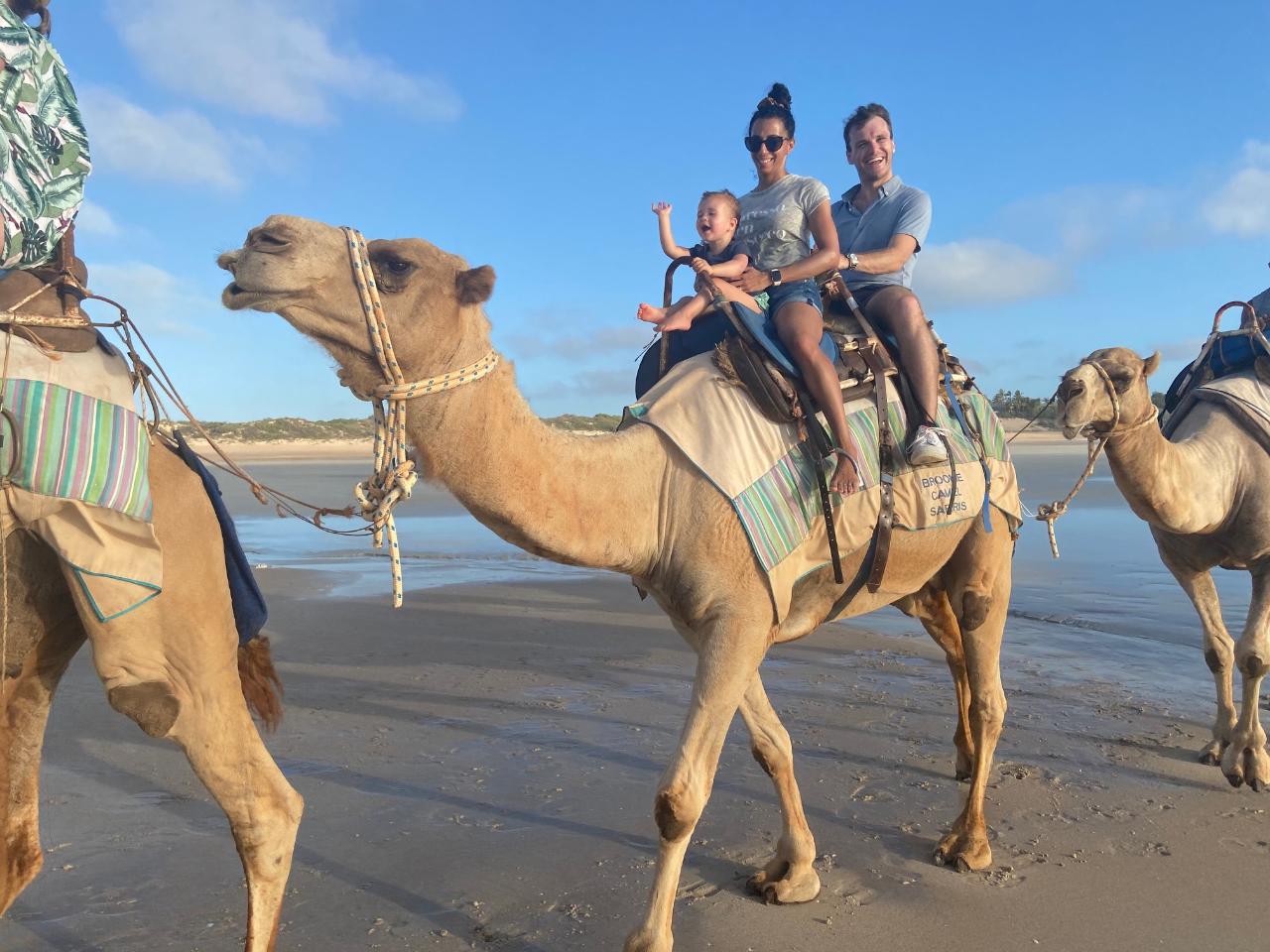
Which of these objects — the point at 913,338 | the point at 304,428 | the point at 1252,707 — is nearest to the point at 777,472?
the point at 913,338

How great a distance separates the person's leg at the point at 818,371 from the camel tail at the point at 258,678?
2.14m

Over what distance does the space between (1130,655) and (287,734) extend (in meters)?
6.85

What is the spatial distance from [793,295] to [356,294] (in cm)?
194

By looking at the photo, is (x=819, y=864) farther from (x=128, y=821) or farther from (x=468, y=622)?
(x=468, y=622)

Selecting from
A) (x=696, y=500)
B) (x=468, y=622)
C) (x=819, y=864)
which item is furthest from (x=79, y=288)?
(x=468, y=622)

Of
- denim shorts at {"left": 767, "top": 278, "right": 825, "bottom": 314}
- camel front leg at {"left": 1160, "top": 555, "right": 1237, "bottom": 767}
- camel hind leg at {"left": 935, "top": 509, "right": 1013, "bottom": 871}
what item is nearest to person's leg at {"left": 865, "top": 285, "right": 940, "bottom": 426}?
denim shorts at {"left": 767, "top": 278, "right": 825, "bottom": 314}

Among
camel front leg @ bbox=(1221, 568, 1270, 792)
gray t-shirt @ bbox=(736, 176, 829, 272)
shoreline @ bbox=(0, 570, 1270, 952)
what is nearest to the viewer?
shoreline @ bbox=(0, 570, 1270, 952)

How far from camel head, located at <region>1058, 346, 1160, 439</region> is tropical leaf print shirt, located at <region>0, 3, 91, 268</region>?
4569 mm

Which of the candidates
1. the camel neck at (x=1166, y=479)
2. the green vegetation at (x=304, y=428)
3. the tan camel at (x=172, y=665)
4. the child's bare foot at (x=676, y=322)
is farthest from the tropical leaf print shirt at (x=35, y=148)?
the green vegetation at (x=304, y=428)

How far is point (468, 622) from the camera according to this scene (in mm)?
9891

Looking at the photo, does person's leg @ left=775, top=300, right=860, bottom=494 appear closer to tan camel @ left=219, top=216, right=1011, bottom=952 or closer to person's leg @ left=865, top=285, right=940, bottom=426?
tan camel @ left=219, top=216, right=1011, bottom=952

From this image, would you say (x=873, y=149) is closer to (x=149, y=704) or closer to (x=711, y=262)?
(x=711, y=262)

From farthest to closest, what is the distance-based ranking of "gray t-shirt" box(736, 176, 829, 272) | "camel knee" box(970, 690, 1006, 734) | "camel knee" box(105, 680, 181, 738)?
"camel knee" box(970, 690, 1006, 734), "gray t-shirt" box(736, 176, 829, 272), "camel knee" box(105, 680, 181, 738)

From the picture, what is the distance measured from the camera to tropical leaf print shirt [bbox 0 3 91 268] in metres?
2.62
